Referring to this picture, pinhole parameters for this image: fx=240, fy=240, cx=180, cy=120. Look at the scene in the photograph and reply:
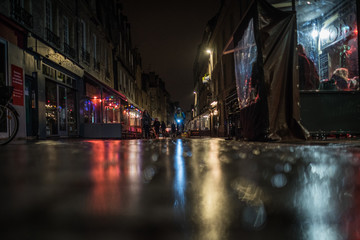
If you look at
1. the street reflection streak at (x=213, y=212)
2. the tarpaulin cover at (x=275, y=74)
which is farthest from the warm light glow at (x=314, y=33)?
the street reflection streak at (x=213, y=212)

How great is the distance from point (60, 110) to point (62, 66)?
79.7 inches

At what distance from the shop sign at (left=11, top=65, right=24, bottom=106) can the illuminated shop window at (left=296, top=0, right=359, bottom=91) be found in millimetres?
8934

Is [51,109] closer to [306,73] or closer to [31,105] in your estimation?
[31,105]

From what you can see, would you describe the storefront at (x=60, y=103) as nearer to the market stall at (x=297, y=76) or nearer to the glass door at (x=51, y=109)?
the glass door at (x=51, y=109)

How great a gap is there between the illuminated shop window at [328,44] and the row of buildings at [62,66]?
891cm

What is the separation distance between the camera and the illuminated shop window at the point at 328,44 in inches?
262

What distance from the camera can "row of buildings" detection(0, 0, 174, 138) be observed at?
8.30 meters

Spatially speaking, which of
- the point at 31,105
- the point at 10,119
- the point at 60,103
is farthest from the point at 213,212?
the point at 60,103

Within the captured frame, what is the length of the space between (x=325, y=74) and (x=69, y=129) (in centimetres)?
1097

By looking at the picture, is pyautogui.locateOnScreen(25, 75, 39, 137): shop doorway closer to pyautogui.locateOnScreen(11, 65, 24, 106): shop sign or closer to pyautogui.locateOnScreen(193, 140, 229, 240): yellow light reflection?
pyautogui.locateOnScreen(11, 65, 24, 106): shop sign

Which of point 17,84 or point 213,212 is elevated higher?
point 17,84

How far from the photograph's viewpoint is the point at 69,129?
38.7ft

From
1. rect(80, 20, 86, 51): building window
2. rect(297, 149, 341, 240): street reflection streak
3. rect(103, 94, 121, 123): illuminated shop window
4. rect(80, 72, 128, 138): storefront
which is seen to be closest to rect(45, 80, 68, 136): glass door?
rect(80, 72, 128, 138): storefront

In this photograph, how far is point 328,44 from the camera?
24.6 ft
